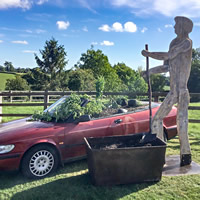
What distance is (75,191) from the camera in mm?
2947

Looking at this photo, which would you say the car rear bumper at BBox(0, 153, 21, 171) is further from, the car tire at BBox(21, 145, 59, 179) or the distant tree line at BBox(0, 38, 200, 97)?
the distant tree line at BBox(0, 38, 200, 97)

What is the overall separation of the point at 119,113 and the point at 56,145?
150cm

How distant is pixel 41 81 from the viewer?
38.1 metres

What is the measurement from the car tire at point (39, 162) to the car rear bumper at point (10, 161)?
102 mm

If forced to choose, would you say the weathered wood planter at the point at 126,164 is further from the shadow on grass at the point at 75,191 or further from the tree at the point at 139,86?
the tree at the point at 139,86

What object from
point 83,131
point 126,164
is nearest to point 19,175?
point 83,131

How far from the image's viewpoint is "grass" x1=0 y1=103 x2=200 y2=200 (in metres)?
2.81

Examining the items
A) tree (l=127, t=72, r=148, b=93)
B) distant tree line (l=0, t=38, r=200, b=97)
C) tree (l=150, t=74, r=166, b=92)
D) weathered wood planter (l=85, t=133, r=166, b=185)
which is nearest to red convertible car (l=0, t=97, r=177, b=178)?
weathered wood planter (l=85, t=133, r=166, b=185)

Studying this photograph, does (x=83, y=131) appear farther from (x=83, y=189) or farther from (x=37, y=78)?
(x=37, y=78)

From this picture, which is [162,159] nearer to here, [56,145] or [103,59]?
[56,145]

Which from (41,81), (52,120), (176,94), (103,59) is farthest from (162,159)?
(103,59)

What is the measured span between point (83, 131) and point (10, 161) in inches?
51.6

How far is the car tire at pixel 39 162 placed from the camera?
10.8ft

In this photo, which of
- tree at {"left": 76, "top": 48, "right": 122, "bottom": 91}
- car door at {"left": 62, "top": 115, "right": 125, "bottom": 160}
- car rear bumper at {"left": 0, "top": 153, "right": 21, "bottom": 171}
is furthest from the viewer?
tree at {"left": 76, "top": 48, "right": 122, "bottom": 91}
